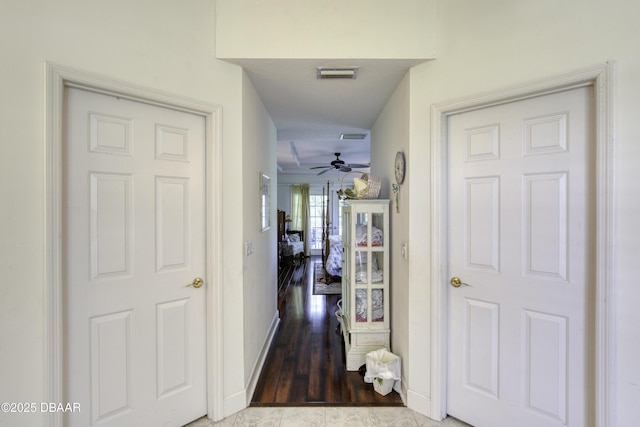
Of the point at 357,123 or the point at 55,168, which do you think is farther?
the point at 357,123

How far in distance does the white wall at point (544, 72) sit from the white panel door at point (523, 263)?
0.40 ft

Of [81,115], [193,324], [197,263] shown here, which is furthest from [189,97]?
[193,324]

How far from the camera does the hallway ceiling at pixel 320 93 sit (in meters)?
1.80

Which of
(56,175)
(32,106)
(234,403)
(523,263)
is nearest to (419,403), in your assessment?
(523,263)

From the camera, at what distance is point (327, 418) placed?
1748 mm

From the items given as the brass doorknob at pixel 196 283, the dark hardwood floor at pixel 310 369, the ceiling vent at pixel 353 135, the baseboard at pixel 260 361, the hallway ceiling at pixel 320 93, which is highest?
the ceiling vent at pixel 353 135

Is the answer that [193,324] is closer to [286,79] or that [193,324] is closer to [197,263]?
[197,263]

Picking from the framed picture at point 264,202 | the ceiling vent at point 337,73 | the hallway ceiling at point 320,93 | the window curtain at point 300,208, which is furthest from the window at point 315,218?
the ceiling vent at point 337,73

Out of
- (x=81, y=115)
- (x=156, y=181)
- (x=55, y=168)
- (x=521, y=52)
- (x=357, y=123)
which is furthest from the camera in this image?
(x=357, y=123)

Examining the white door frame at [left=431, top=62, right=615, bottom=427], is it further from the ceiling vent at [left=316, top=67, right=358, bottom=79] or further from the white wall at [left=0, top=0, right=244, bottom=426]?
the white wall at [left=0, top=0, right=244, bottom=426]

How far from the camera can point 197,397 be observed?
1710mm

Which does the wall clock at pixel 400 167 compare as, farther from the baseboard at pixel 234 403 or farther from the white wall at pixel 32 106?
the baseboard at pixel 234 403

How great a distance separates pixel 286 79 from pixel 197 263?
1465mm

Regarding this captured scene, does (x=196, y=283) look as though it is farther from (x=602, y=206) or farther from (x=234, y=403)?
(x=602, y=206)
